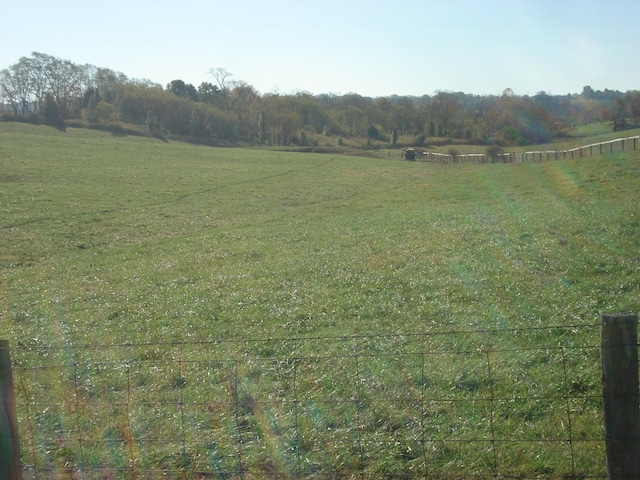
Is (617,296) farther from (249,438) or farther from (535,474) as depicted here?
(249,438)

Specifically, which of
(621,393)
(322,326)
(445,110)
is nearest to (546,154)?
(322,326)

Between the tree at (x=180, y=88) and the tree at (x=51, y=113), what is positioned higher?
the tree at (x=180, y=88)

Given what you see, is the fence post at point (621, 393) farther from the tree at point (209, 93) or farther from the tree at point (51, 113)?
the tree at point (209, 93)

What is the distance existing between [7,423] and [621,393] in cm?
483

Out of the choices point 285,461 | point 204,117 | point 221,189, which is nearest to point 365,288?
point 285,461

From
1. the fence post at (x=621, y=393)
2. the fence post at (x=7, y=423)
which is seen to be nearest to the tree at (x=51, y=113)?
the fence post at (x=7, y=423)

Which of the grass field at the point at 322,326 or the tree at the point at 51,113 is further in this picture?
the tree at the point at 51,113

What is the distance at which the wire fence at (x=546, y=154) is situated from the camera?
47.3 metres

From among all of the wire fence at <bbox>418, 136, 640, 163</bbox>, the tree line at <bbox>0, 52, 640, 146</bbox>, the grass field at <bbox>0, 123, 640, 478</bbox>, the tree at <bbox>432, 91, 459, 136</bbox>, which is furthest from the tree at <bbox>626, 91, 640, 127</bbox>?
the grass field at <bbox>0, 123, 640, 478</bbox>

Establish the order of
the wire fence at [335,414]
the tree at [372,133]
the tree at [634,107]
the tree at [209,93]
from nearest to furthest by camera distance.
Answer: the wire fence at [335,414] < the tree at [634,107] < the tree at [372,133] < the tree at [209,93]

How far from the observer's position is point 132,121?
117438 millimetres

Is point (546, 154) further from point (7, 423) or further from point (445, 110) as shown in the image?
point (445, 110)

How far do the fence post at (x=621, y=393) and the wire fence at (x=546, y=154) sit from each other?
43.4 meters

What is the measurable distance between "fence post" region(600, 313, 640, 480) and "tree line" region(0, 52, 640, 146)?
343ft
